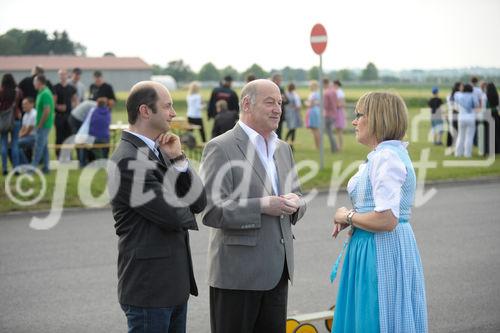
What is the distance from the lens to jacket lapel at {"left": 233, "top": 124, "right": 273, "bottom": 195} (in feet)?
16.2

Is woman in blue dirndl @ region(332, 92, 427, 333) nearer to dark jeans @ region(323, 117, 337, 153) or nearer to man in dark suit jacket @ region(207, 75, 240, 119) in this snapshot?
man in dark suit jacket @ region(207, 75, 240, 119)

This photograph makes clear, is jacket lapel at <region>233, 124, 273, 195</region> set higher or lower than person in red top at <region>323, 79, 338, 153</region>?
higher

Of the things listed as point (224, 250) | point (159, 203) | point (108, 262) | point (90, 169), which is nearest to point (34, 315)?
point (108, 262)

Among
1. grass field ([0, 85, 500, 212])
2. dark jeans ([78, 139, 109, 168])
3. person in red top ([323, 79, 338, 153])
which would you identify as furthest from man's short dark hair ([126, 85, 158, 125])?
person in red top ([323, 79, 338, 153])

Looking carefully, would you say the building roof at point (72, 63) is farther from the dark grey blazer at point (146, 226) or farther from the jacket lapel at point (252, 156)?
the dark grey blazer at point (146, 226)

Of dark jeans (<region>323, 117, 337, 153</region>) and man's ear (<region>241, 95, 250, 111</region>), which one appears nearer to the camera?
man's ear (<region>241, 95, 250, 111</region>)

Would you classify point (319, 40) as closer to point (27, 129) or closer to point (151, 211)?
point (27, 129)

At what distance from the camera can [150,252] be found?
423cm

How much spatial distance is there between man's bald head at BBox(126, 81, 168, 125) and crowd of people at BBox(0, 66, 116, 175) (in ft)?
38.3

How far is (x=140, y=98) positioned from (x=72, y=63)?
102m

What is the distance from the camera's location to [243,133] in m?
5.01

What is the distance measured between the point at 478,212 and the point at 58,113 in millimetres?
11145

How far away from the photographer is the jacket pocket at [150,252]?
423 centimetres

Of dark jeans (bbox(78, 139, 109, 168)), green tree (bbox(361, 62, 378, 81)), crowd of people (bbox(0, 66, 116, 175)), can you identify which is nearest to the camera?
crowd of people (bbox(0, 66, 116, 175))
